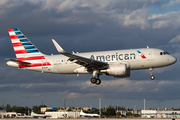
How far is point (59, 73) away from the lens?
52.5 metres

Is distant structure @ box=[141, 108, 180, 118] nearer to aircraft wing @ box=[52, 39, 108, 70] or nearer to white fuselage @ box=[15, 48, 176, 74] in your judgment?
white fuselage @ box=[15, 48, 176, 74]

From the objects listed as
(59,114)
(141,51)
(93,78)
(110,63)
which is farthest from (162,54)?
(59,114)

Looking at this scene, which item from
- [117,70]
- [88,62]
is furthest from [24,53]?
[117,70]

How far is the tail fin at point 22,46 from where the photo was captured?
55.3m

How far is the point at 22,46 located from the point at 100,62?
18798 mm

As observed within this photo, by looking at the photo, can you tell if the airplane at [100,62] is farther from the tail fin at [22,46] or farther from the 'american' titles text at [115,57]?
the tail fin at [22,46]

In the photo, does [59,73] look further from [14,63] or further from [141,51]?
[141,51]

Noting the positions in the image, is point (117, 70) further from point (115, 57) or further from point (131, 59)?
point (131, 59)

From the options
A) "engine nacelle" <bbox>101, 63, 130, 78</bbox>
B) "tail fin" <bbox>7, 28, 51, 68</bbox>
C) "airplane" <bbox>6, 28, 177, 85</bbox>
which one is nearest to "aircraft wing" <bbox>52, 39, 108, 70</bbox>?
"airplane" <bbox>6, 28, 177, 85</bbox>

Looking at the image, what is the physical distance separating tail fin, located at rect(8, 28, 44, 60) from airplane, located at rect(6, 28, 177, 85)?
935mm

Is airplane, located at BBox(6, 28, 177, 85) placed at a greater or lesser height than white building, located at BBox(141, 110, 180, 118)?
greater

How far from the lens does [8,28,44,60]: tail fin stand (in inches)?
2176

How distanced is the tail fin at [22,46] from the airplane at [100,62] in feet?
3.07

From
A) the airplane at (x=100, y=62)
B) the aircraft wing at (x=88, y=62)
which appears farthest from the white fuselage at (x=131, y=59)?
the aircraft wing at (x=88, y=62)
